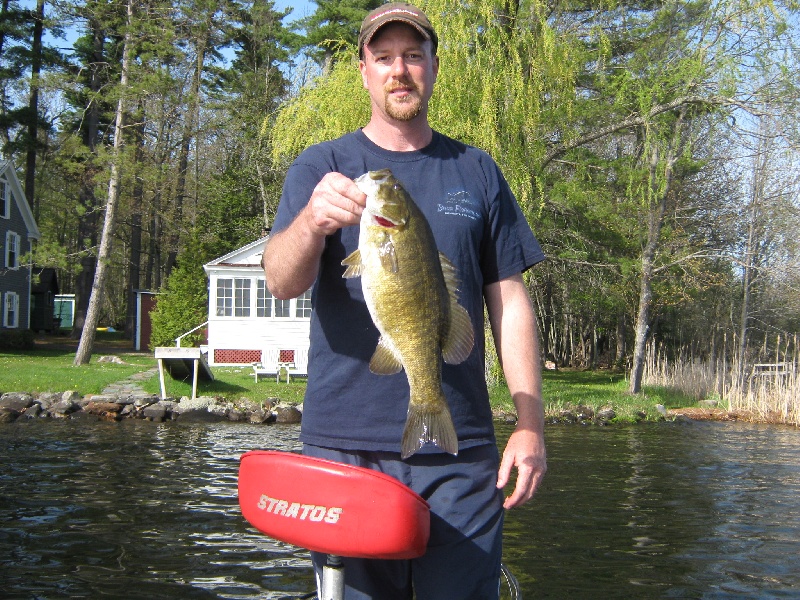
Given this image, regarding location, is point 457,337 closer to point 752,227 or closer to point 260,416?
point 260,416

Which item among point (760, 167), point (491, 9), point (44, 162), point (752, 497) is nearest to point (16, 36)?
point (44, 162)

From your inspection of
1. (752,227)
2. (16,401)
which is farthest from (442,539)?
(752,227)

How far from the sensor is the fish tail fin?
2.31 m

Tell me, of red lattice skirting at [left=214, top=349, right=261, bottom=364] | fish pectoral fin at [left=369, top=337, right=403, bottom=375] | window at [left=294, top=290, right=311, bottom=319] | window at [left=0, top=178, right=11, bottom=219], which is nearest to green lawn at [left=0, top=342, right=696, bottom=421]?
red lattice skirting at [left=214, top=349, right=261, bottom=364]

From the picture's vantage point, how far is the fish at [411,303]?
2.14 meters

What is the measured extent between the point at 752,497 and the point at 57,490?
27.9 ft

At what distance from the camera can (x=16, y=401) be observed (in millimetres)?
15945

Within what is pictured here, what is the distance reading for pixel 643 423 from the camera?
17500 mm

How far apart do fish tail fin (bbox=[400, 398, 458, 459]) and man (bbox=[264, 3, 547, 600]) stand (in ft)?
0.43

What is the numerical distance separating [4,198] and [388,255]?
3592 cm

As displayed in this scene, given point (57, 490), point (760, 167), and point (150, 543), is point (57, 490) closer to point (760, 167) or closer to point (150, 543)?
point (150, 543)

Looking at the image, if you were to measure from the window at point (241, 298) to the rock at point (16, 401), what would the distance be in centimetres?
1017

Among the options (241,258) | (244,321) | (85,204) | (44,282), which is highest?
(85,204)

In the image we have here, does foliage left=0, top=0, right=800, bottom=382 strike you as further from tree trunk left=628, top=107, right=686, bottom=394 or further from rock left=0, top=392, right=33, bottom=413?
rock left=0, top=392, right=33, bottom=413
